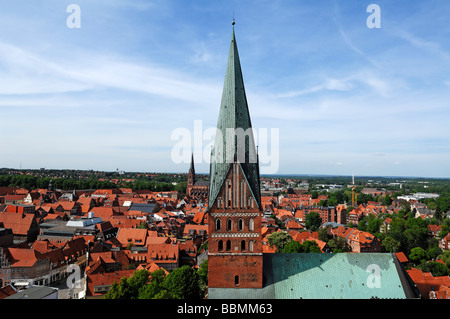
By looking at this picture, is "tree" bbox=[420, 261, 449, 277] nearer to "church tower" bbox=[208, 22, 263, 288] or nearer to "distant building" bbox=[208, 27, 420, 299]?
"distant building" bbox=[208, 27, 420, 299]

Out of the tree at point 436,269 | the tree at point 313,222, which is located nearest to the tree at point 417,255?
the tree at point 436,269

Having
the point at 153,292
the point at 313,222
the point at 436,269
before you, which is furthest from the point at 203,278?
the point at 313,222
